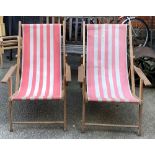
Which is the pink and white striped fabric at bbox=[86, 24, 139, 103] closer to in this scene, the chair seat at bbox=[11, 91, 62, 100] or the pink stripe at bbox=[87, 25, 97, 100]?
the pink stripe at bbox=[87, 25, 97, 100]

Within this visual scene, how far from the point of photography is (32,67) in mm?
3730

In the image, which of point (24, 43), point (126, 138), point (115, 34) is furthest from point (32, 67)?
point (126, 138)

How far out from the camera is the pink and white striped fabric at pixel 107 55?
12.0 ft

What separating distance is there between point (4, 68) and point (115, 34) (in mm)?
2211

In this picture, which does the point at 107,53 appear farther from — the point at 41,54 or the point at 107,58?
the point at 41,54

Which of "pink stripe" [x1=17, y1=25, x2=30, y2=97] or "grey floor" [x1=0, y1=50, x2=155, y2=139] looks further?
"pink stripe" [x1=17, y1=25, x2=30, y2=97]

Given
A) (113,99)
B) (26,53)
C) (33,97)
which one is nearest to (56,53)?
(26,53)

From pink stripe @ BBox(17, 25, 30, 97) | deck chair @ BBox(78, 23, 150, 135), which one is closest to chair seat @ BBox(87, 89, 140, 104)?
deck chair @ BBox(78, 23, 150, 135)

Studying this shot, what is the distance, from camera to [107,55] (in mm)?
3730

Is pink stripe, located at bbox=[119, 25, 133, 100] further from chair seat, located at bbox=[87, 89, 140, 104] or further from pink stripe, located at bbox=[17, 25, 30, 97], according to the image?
pink stripe, located at bbox=[17, 25, 30, 97]

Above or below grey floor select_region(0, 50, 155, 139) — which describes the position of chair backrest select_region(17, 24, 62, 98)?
above

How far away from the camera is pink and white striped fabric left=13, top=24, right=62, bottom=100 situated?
3.68 metres

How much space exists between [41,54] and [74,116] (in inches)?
31.3

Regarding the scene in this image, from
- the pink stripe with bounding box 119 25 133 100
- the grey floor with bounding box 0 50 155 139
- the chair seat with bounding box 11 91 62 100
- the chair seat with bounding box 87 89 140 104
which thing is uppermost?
the pink stripe with bounding box 119 25 133 100
